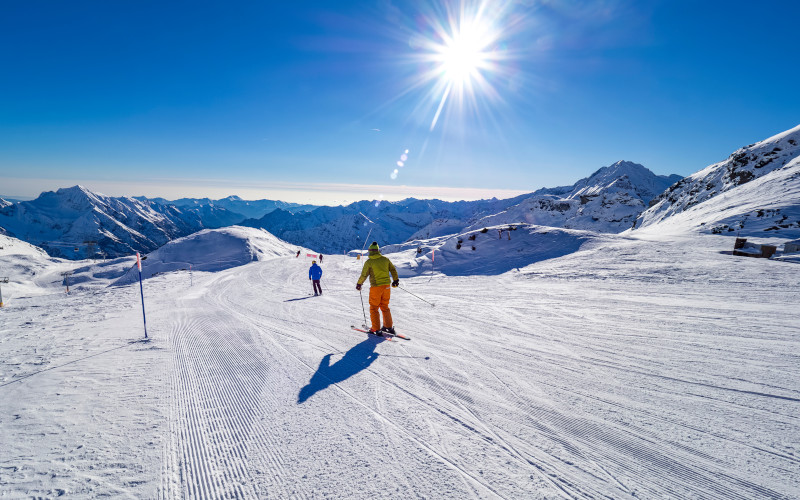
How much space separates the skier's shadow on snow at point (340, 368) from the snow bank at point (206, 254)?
146ft

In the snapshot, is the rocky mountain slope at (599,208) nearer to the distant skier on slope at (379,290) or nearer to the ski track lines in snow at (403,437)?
the distant skier on slope at (379,290)

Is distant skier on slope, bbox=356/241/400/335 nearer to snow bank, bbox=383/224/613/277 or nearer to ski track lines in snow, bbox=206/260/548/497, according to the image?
ski track lines in snow, bbox=206/260/548/497

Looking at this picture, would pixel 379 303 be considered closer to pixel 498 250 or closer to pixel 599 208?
pixel 498 250

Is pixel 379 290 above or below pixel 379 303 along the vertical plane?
above

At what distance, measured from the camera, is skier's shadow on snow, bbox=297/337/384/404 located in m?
4.77

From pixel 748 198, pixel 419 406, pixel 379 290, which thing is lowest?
pixel 419 406

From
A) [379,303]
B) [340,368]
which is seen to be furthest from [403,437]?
[379,303]

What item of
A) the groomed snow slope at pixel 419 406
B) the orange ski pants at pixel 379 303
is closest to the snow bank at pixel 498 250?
the groomed snow slope at pixel 419 406

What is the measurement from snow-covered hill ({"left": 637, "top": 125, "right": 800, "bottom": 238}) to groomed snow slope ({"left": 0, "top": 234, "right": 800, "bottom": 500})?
46.3 feet

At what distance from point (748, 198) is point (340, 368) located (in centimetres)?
3466

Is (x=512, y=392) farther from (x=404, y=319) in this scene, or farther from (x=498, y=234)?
(x=498, y=234)

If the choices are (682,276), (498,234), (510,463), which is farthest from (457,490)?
(498,234)

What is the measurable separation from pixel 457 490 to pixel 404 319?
6.16 metres

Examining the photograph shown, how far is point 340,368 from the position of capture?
217 inches
